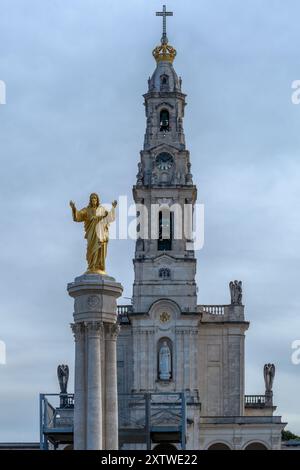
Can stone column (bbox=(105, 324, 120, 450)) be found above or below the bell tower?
below

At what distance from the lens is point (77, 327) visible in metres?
60.3

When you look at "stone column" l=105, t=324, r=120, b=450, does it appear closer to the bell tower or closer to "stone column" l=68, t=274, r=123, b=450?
"stone column" l=68, t=274, r=123, b=450

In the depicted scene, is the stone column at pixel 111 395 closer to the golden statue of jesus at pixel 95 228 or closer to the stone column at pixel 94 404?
the stone column at pixel 94 404

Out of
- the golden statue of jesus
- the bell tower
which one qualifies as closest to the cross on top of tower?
the bell tower

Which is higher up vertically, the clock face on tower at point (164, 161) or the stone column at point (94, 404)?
the clock face on tower at point (164, 161)

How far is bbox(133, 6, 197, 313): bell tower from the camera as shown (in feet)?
386

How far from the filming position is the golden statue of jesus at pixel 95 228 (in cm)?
6000

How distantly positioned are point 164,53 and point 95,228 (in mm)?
64105

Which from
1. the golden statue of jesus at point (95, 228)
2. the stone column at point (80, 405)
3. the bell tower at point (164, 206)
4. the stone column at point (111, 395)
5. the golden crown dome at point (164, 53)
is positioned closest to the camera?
the stone column at point (80, 405)

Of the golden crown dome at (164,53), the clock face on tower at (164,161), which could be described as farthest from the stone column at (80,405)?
the golden crown dome at (164,53)

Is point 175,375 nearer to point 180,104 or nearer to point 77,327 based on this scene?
point 180,104

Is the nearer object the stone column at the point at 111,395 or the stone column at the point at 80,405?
the stone column at the point at 80,405

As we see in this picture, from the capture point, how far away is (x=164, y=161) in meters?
120
